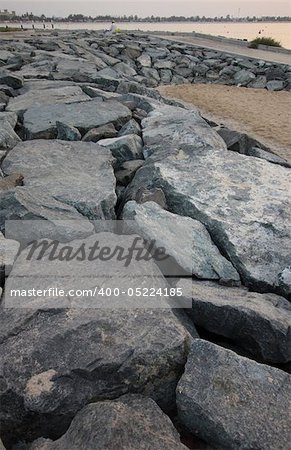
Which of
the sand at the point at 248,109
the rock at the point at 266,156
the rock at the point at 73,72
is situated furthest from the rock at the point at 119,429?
the rock at the point at 73,72

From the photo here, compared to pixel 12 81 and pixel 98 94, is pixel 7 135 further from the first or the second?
pixel 12 81

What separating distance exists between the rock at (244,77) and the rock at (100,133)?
11.9 metres

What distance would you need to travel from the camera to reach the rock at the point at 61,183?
318 centimetres

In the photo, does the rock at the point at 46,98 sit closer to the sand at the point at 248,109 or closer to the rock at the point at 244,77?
the sand at the point at 248,109

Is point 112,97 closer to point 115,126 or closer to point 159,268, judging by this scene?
point 115,126

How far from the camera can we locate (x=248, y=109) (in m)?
11.5

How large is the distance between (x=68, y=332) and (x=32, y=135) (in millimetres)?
3605

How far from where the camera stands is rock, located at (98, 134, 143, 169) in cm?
500

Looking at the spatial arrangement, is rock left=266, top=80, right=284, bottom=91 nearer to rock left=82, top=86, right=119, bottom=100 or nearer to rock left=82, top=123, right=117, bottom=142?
rock left=82, top=86, right=119, bottom=100

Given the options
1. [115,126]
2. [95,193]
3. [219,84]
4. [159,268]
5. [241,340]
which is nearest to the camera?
[241,340]

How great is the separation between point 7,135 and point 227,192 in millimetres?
2644

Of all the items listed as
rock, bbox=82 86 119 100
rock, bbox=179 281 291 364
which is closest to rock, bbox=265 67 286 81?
rock, bbox=82 86 119 100

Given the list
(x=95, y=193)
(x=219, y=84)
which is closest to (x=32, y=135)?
(x=95, y=193)

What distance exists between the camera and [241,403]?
1985mm
